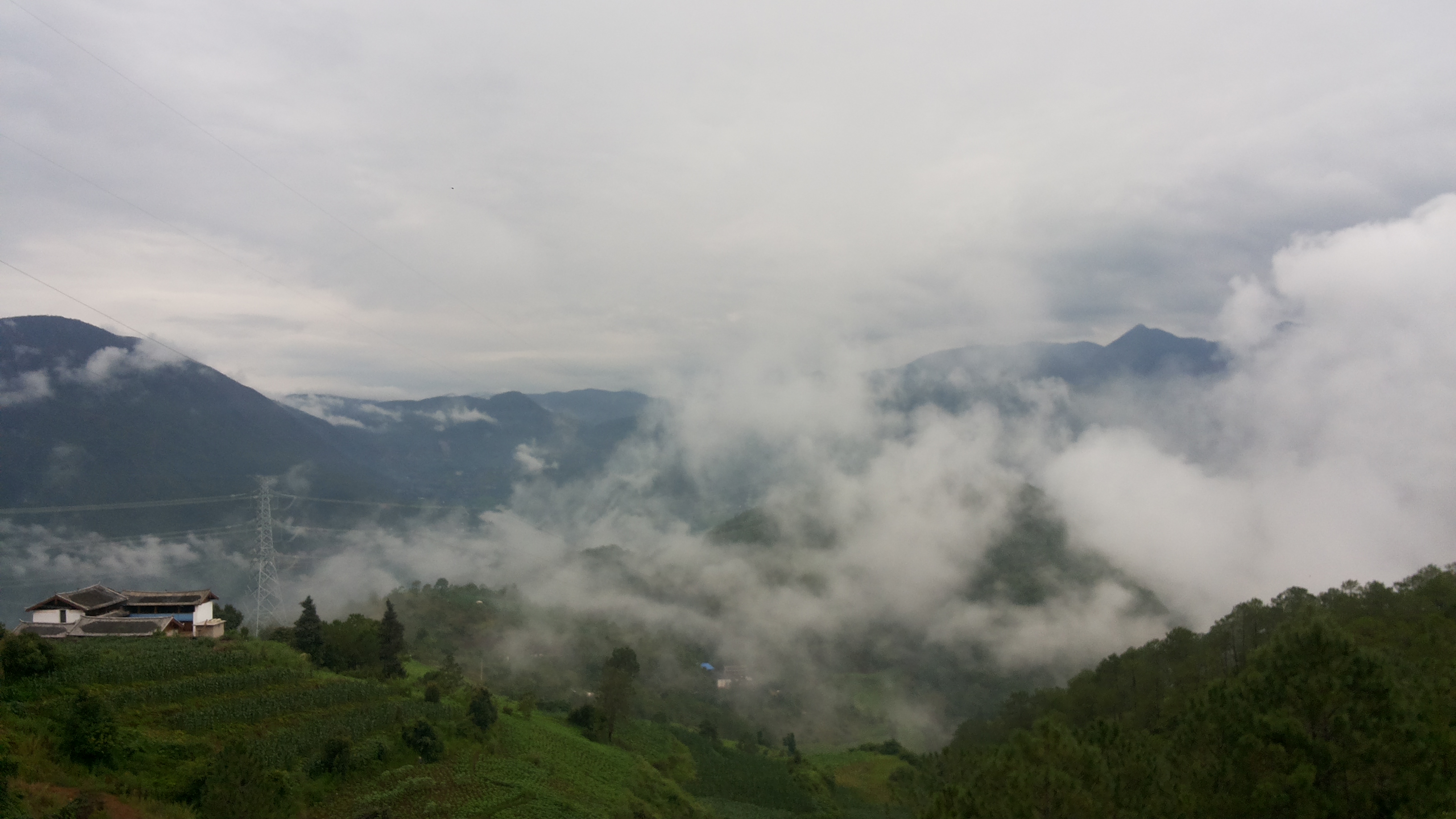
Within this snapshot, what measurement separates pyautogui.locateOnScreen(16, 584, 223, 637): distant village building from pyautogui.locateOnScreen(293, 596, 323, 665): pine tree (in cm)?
495

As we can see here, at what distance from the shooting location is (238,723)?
1330 inches

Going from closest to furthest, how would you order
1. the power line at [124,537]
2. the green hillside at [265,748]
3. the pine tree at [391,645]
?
1. the green hillside at [265,748]
2. the pine tree at [391,645]
3. the power line at [124,537]

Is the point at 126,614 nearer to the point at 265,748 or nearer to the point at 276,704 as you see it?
A: the point at 276,704

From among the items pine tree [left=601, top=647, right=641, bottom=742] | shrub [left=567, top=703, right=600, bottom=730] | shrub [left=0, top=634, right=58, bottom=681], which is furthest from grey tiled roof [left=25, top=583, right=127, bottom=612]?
pine tree [left=601, top=647, right=641, bottom=742]

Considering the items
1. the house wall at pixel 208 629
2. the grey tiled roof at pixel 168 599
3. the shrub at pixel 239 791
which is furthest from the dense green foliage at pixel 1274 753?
the grey tiled roof at pixel 168 599

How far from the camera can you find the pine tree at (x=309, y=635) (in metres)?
51.2

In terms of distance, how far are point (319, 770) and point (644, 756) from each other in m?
40.0

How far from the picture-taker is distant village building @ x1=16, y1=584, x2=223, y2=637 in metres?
46.3

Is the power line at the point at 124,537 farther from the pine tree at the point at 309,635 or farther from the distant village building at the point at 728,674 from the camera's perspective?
the pine tree at the point at 309,635

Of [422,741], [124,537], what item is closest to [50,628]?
[422,741]

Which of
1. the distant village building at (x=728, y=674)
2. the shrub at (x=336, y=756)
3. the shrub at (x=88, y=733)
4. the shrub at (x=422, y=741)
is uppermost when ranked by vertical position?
the shrub at (x=88, y=733)

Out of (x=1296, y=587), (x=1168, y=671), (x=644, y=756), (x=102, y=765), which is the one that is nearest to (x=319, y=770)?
(x=102, y=765)

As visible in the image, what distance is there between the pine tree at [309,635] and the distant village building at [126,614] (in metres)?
4.95

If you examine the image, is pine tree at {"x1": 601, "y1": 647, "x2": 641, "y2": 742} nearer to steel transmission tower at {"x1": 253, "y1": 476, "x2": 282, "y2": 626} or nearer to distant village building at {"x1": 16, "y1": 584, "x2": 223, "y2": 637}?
distant village building at {"x1": 16, "y1": 584, "x2": 223, "y2": 637}
